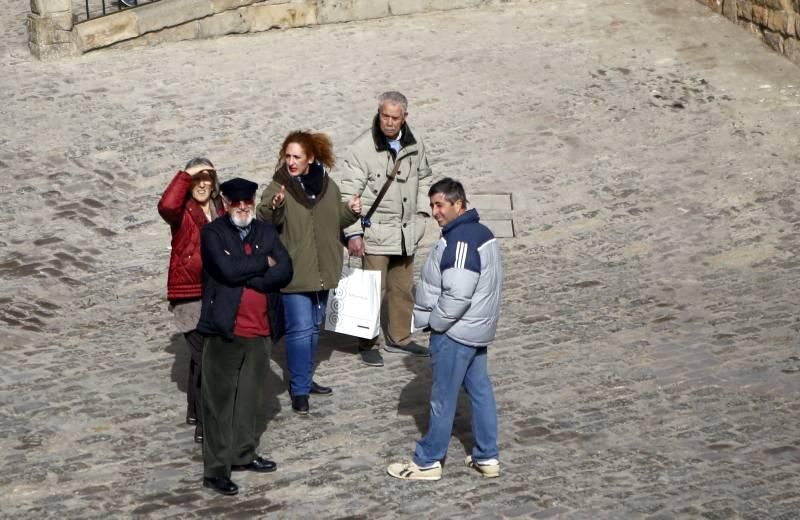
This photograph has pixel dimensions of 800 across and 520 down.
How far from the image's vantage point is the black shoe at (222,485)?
7746 mm

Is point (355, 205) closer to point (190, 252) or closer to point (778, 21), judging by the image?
point (190, 252)

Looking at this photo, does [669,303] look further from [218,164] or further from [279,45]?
[279,45]

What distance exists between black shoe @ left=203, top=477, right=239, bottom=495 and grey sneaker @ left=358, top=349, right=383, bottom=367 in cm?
221

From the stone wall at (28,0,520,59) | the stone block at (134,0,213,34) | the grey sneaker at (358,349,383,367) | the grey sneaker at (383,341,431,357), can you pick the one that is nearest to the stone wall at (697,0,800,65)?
the stone wall at (28,0,520,59)

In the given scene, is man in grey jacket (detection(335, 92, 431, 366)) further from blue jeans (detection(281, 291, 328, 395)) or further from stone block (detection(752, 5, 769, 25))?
stone block (detection(752, 5, 769, 25))

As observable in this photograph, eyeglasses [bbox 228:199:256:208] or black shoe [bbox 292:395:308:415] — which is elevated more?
Result: eyeglasses [bbox 228:199:256:208]

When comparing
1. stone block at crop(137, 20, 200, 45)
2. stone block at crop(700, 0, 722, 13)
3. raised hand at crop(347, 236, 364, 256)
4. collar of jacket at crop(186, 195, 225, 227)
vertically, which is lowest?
raised hand at crop(347, 236, 364, 256)

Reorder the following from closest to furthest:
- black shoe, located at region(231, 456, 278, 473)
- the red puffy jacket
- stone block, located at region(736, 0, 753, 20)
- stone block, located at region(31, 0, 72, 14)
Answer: black shoe, located at region(231, 456, 278, 473) → the red puffy jacket → stone block, located at region(31, 0, 72, 14) → stone block, located at region(736, 0, 753, 20)

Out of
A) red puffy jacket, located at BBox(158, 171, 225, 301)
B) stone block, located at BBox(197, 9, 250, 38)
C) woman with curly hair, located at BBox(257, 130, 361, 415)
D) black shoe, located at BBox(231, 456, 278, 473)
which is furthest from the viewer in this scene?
stone block, located at BBox(197, 9, 250, 38)

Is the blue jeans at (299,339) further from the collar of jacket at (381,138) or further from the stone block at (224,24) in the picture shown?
the stone block at (224,24)

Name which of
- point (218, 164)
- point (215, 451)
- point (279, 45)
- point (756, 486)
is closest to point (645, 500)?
point (756, 486)

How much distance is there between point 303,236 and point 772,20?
29.2 ft

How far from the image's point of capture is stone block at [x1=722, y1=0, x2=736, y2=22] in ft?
55.3

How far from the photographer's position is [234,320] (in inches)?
302
